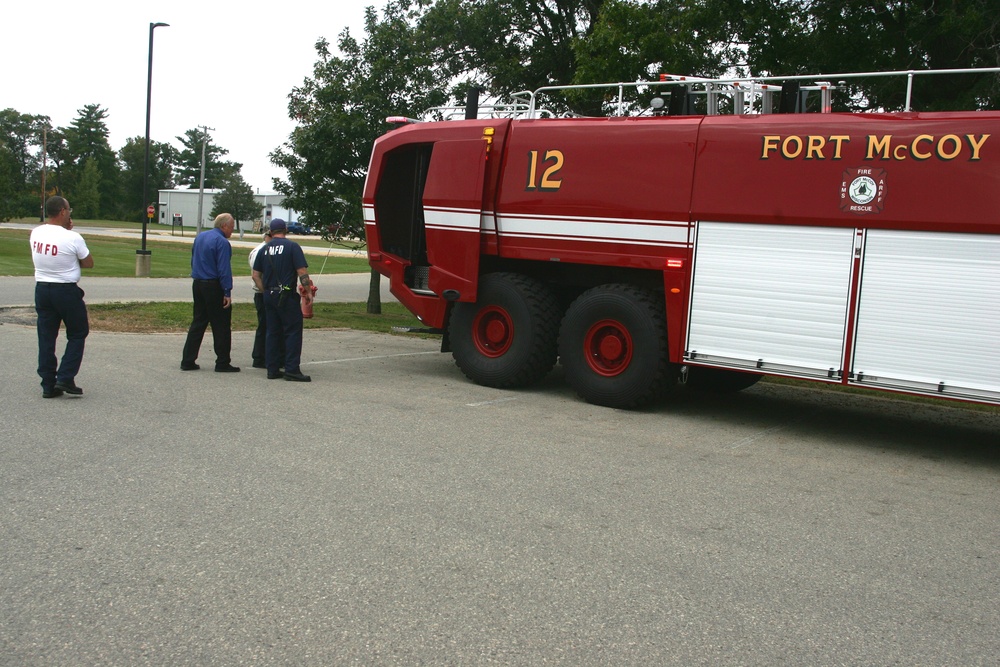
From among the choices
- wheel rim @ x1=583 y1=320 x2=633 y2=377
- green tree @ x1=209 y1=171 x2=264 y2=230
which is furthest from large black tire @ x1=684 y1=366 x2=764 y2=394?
green tree @ x1=209 y1=171 x2=264 y2=230

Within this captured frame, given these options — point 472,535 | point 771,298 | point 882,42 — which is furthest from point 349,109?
point 472,535

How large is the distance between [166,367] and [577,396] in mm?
4595

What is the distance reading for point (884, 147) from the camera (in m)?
8.42

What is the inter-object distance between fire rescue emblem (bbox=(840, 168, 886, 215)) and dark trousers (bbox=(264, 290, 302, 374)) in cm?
575

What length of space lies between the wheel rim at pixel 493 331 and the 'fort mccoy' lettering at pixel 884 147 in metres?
3.39

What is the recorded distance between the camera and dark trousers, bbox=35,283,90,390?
8.82 metres

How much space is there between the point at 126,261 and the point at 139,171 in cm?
8966

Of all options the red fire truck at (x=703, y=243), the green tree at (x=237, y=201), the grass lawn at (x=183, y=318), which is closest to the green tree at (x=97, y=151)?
the green tree at (x=237, y=201)

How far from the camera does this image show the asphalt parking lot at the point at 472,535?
4.11m

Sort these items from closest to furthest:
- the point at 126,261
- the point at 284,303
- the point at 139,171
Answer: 1. the point at 284,303
2. the point at 126,261
3. the point at 139,171

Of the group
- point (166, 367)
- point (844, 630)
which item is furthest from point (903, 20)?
point (844, 630)

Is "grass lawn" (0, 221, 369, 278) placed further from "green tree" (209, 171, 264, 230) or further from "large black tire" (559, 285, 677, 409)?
"green tree" (209, 171, 264, 230)

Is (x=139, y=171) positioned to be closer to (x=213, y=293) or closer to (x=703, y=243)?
(x=213, y=293)

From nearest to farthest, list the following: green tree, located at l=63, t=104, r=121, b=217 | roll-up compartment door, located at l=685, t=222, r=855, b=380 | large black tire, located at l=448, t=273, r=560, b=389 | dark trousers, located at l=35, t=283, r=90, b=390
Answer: roll-up compartment door, located at l=685, t=222, r=855, b=380, dark trousers, located at l=35, t=283, r=90, b=390, large black tire, located at l=448, t=273, r=560, b=389, green tree, located at l=63, t=104, r=121, b=217
